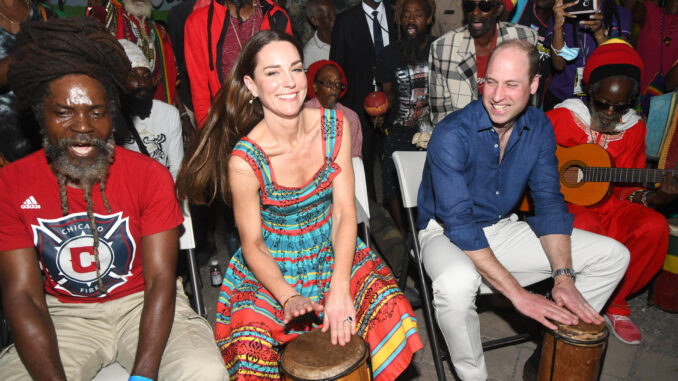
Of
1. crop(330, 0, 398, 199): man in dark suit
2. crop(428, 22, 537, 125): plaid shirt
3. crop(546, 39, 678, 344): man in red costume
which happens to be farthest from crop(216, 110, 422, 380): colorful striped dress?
crop(330, 0, 398, 199): man in dark suit

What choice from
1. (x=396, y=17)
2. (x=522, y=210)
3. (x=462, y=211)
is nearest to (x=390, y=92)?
(x=396, y=17)

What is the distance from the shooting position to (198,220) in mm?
4664

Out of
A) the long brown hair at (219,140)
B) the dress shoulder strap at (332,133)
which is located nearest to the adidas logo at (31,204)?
the long brown hair at (219,140)

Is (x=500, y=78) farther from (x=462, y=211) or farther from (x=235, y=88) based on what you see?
(x=235, y=88)

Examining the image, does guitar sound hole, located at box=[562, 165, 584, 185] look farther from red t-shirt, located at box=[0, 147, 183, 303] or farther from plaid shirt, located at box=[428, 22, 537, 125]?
red t-shirt, located at box=[0, 147, 183, 303]

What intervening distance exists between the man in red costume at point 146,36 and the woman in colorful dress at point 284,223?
6.81 ft

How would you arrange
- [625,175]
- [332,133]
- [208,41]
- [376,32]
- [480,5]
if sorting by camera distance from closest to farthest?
[332,133] < [625,175] < [480,5] < [208,41] < [376,32]

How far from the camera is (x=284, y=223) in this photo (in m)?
2.58

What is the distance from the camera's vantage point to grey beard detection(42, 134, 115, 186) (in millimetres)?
2189

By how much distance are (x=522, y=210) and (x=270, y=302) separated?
2141 mm

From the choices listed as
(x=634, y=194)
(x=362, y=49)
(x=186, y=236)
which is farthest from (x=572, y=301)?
(x=362, y=49)

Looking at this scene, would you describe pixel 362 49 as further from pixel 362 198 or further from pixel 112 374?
pixel 112 374

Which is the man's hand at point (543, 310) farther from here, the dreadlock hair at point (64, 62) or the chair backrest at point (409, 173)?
the dreadlock hair at point (64, 62)

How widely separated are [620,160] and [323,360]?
300 cm
